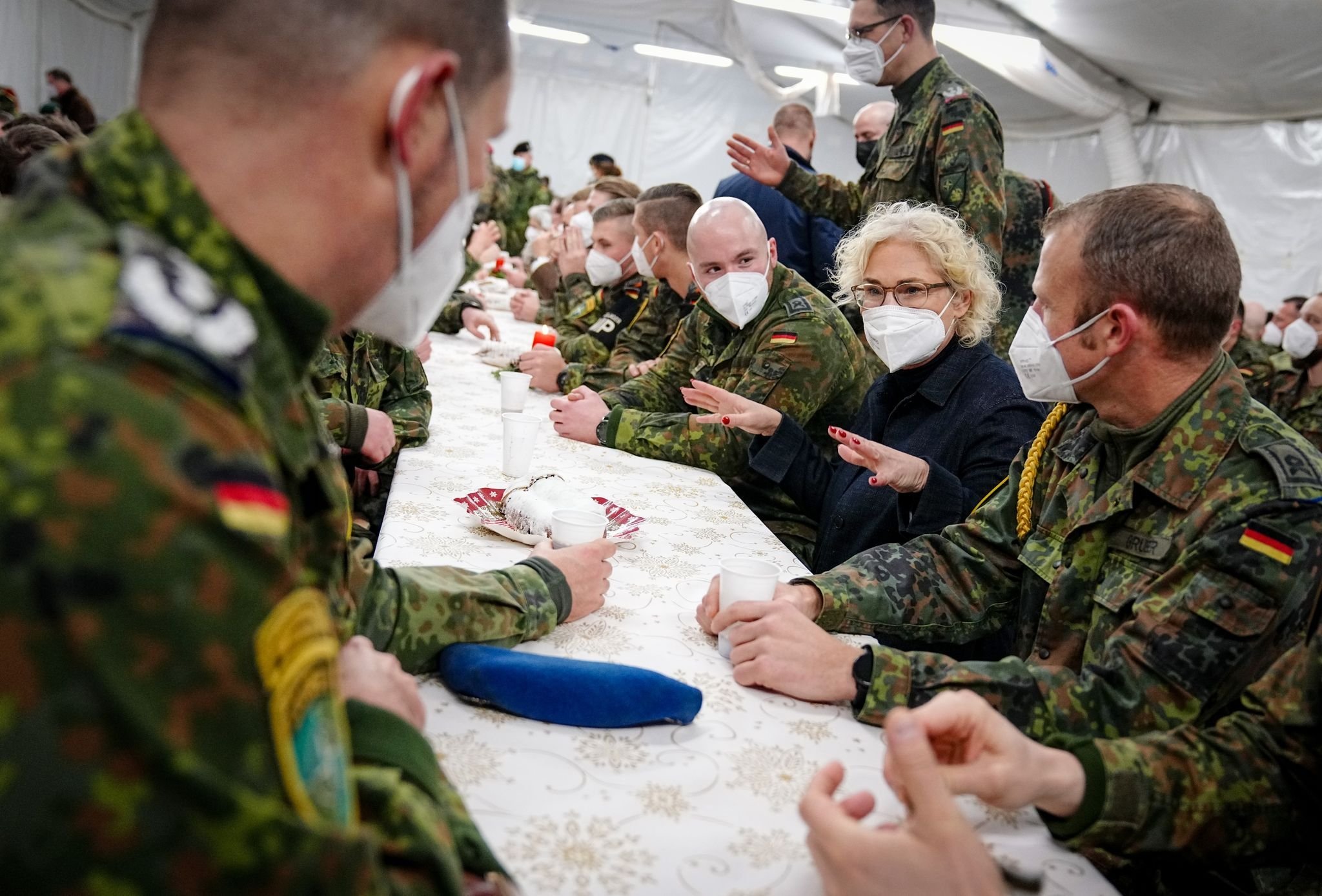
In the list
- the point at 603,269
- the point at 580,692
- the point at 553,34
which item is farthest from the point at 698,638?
the point at 553,34

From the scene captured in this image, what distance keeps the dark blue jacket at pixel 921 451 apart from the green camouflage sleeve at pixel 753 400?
102 mm

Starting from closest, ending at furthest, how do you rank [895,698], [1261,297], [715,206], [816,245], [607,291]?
1. [895,698]
2. [715,206]
3. [816,245]
4. [607,291]
5. [1261,297]

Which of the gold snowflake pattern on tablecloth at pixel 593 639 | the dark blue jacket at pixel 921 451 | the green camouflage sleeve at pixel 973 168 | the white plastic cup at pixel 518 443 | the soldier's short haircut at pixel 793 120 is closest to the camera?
the gold snowflake pattern on tablecloth at pixel 593 639

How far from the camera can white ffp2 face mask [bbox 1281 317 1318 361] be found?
746 cm

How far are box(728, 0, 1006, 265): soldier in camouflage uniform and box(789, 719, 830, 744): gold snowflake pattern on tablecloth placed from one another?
2384 millimetres

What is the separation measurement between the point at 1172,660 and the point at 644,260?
12.2 ft

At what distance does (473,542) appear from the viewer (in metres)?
1.85

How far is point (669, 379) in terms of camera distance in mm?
3865

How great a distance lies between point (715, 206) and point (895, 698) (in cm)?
231

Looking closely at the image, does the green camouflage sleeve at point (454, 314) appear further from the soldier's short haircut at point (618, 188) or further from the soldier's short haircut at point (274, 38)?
the soldier's short haircut at point (274, 38)

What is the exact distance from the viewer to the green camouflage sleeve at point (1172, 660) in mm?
1366

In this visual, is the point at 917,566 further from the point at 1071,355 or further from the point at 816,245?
the point at 816,245

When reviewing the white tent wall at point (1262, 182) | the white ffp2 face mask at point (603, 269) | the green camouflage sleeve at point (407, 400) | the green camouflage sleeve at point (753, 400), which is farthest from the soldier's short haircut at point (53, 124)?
the white tent wall at point (1262, 182)

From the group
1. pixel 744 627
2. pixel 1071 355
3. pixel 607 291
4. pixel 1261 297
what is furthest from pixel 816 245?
pixel 1261 297
